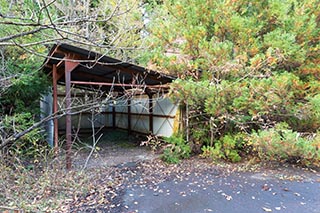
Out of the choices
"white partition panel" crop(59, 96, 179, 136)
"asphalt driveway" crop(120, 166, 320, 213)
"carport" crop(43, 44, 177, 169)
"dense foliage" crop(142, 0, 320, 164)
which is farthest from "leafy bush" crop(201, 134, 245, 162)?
"carport" crop(43, 44, 177, 169)

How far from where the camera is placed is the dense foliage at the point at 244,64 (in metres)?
5.82

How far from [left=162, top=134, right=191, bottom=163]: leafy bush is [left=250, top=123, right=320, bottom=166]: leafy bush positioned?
6.09 ft

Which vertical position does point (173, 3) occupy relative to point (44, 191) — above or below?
above

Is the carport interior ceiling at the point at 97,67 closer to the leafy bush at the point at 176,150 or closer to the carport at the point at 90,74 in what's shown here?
the carport at the point at 90,74

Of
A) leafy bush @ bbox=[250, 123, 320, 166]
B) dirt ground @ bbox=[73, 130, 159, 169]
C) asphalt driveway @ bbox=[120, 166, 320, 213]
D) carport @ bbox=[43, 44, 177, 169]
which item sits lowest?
dirt ground @ bbox=[73, 130, 159, 169]

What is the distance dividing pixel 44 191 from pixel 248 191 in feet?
11.7

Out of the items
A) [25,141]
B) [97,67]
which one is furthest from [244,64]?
[25,141]

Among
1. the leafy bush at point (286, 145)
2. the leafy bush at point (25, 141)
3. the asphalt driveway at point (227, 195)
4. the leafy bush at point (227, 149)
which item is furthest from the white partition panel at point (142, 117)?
the leafy bush at point (286, 145)

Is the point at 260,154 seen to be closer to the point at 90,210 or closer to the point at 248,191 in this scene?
the point at 248,191

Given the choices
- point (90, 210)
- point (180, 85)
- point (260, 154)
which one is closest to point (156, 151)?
point (180, 85)

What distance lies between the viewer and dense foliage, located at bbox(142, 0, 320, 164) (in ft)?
19.1

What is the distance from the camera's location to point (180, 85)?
6246 millimetres

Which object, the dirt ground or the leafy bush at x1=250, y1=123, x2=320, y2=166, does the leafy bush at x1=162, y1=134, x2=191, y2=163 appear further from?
the leafy bush at x1=250, y1=123, x2=320, y2=166

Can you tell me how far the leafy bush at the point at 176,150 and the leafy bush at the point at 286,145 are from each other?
1.86 meters
